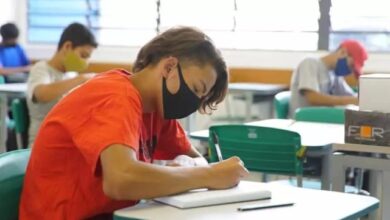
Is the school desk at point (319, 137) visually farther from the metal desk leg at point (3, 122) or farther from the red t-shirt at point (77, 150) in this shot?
the metal desk leg at point (3, 122)

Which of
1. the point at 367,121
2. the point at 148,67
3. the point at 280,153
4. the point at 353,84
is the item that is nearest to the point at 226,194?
the point at 148,67

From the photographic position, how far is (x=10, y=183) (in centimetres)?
176

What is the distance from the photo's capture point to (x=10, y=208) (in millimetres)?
1762

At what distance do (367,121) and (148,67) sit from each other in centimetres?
110

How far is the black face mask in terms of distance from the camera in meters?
1.79

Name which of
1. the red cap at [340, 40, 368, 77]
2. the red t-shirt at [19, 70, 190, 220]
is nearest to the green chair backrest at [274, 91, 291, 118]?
the red cap at [340, 40, 368, 77]

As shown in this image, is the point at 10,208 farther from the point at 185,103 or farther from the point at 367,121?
the point at 367,121

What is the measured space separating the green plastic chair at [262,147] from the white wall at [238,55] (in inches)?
96.0

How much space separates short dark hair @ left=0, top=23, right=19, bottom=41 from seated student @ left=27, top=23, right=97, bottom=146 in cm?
309

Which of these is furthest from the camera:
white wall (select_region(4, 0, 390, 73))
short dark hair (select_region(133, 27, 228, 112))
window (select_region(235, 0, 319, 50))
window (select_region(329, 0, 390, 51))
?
window (select_region(235, 0, 319, 50))

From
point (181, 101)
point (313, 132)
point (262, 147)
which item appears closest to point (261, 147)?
point (262, 147)

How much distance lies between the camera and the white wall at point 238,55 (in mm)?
6105

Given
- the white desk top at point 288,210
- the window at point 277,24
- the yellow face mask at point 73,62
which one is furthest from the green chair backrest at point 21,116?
the window at point 277,24

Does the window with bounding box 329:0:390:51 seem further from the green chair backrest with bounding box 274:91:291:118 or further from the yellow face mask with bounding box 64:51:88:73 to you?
the yellow face mask with bounding box 64:51:88:73
